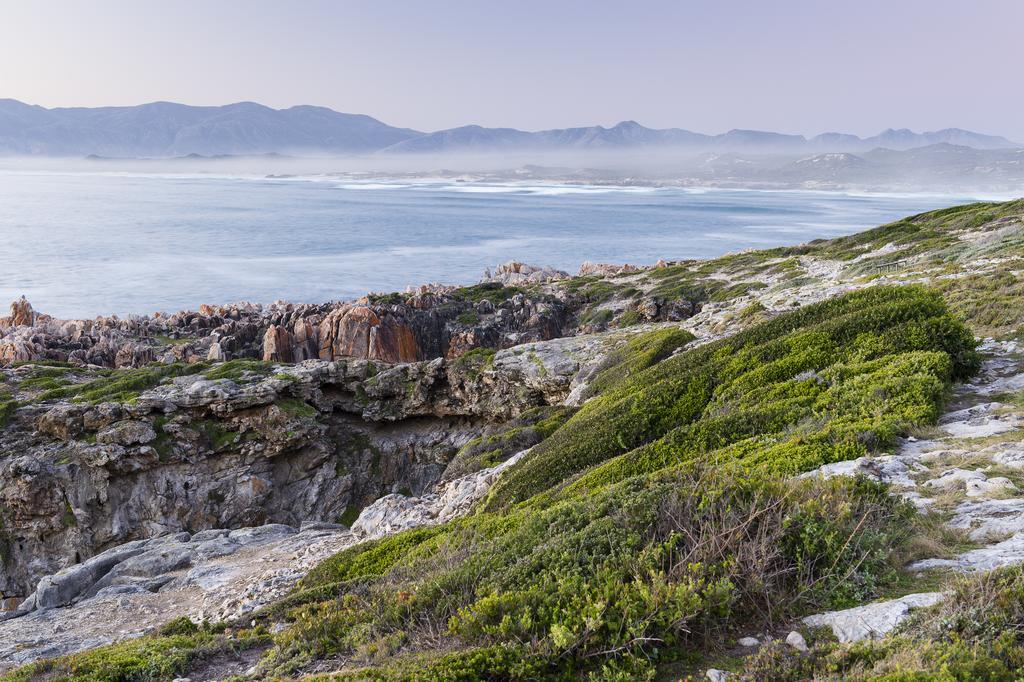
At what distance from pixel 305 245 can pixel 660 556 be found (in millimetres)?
138778

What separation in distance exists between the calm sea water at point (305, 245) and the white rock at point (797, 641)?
288ft

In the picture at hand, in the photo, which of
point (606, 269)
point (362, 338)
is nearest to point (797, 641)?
point (362, 338)

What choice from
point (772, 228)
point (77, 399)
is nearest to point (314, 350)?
point (77, 399)

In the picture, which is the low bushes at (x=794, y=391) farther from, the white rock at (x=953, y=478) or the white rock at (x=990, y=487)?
the white rock at (x=990, y=487)

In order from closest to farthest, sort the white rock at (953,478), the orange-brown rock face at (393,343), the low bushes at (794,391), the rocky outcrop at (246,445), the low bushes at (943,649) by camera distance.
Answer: the low bushes at (943,649) → the white rock at (953,478) → the low bushes at (794,391) → the rocky outcrop at (246,445) → the orange-brown rock face at (393,343)

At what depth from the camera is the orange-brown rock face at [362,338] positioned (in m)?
45.5

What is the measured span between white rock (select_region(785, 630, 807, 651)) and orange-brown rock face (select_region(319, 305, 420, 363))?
136 feet

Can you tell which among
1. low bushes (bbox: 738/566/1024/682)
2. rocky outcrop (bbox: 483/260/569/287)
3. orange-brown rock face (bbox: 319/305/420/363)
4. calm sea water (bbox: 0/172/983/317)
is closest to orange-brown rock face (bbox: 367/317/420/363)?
orange-brown rock face (bbox: 319/305/420/363)

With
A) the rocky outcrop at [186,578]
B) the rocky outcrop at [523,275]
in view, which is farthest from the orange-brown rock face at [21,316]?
the rocky outcrop at [186,578]

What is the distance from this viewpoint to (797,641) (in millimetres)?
5094

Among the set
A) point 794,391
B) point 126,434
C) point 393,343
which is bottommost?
point 126,434

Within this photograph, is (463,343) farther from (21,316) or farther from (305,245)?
(305,245)

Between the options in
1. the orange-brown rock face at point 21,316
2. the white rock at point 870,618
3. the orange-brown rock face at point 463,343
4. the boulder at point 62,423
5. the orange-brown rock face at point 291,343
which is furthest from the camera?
the orange-brown rock face at point 21,316

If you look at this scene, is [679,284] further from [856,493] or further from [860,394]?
[856,493]
